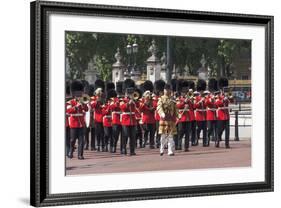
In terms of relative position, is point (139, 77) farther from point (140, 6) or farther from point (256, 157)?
point (256, 157)

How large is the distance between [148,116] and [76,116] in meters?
0.98

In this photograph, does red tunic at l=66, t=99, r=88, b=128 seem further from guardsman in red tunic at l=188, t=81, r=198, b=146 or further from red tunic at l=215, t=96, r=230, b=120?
red tunic at l=215, t=96, r=230, b=120

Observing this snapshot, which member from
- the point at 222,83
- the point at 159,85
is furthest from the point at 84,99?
the point at 222,83

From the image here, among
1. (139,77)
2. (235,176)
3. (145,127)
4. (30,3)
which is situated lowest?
(235,176)

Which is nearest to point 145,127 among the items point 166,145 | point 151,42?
point 166,145

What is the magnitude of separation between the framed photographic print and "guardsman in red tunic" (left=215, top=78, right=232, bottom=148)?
0.6 inches

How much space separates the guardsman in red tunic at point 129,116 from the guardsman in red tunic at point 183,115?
0.58 m

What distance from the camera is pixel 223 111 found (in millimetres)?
10078

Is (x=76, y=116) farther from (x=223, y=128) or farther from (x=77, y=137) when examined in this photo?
(x=223, y=128)

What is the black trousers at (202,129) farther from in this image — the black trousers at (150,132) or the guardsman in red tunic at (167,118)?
the black trousers at (150,132)

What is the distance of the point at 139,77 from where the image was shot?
938cm

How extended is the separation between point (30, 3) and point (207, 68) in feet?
7.91

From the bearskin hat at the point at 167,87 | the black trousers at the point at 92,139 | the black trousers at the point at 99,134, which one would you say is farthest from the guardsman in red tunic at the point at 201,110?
the black trousers at the point at 92,139

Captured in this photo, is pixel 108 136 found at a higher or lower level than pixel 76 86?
lower
